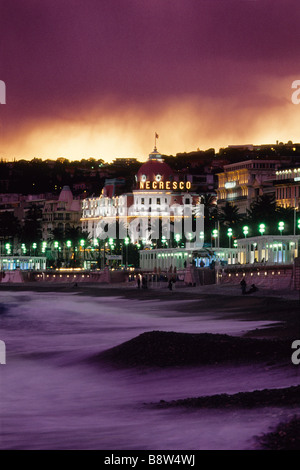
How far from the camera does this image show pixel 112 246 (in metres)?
189

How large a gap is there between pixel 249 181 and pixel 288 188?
76.3ft

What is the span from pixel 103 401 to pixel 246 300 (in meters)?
41.4

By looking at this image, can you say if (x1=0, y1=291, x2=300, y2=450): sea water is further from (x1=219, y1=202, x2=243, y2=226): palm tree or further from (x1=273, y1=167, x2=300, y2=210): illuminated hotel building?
(x1=219, y1=202, x2=243, y2=226): palm tree

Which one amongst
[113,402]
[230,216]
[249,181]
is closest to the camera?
[113,402]

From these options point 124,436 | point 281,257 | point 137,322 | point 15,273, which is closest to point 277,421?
point 124,436

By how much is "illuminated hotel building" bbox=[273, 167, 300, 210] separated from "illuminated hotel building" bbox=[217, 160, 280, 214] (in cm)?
1130

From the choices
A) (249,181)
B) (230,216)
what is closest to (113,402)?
(230,216)

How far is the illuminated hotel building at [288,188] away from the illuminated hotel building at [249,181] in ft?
37.1

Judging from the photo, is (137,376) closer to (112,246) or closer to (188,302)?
(188,302)

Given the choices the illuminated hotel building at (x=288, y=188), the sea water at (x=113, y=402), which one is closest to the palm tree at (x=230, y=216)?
the illuminated hotel building at (x=288, y=188)

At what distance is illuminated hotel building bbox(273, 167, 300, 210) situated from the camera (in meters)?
166

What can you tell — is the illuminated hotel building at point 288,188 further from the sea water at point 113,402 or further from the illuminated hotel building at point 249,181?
the sea water at point 113,402

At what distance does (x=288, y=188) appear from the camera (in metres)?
168

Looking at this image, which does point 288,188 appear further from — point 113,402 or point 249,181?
point 113,402
